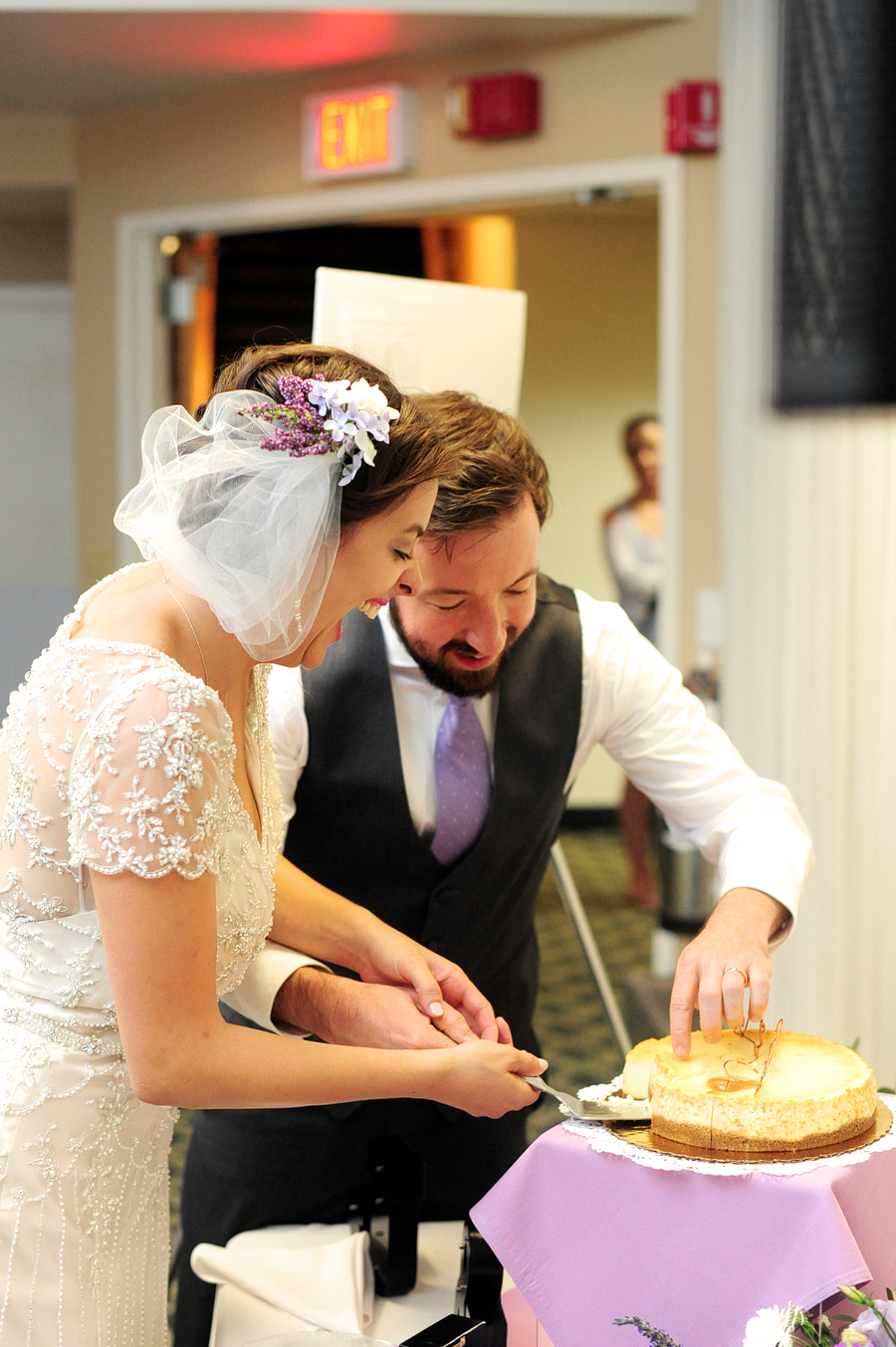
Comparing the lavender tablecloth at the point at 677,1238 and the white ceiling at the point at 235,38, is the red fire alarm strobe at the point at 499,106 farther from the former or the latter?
the lavender tablecloth at the point at 677,1238

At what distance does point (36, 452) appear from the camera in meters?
5.99

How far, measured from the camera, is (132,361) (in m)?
4.71

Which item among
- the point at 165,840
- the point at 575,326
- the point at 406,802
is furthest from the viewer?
the point at 575,326

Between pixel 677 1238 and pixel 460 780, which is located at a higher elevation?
pixel 460 780

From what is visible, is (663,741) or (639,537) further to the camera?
(639,537)

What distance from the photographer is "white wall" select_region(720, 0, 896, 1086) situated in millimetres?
2963

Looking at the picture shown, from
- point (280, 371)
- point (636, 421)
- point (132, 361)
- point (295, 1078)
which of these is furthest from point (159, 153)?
point (295, 1078)

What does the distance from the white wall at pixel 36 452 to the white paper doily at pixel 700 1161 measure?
500 cm

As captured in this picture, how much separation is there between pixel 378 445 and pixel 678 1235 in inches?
27.1

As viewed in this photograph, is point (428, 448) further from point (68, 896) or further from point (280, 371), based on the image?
point (68, 896)

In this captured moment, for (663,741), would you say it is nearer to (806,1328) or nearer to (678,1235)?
(678,1235)

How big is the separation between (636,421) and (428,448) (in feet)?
18.2

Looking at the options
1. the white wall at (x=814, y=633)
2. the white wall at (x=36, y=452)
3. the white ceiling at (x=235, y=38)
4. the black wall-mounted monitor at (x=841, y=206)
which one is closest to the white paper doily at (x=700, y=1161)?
the black wall-mounted monitor at (x=841, y=206)

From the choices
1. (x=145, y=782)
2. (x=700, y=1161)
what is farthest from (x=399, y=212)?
(x=700, y=1161)
